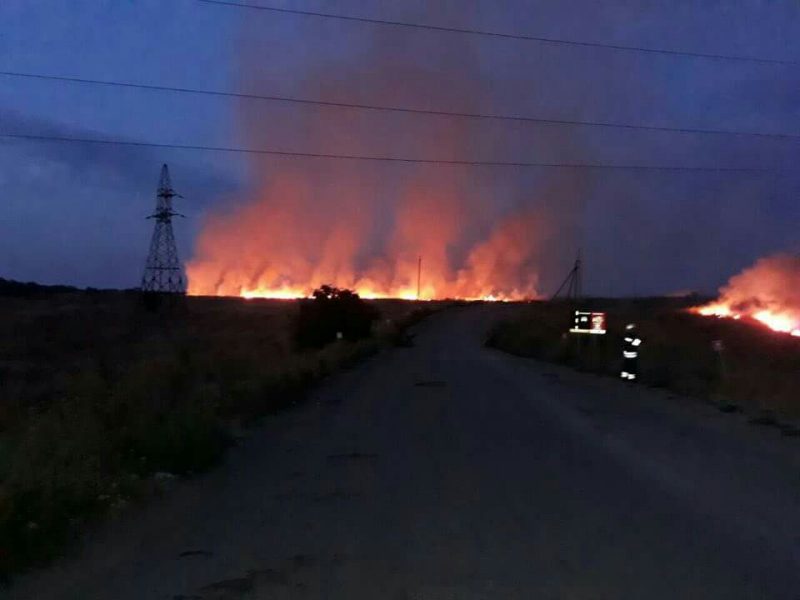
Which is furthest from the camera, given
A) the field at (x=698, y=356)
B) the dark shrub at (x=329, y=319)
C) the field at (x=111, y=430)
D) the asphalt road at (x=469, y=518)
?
the dark shrub at (x=329, y=319)

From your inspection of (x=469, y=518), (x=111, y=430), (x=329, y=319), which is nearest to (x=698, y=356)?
(x=329, y=319)

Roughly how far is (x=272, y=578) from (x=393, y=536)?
188 cm

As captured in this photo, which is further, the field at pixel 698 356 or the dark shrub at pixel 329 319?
the dark shrub at pixel 329 319

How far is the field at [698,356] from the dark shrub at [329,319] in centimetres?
870

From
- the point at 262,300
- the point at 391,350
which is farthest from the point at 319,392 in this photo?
the point at 262,300

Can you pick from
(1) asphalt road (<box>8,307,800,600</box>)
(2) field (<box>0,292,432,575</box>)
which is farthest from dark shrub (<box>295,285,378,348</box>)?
(1) asphalt road (<box>8,307,800,600</box>)

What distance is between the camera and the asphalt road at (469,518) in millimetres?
8672

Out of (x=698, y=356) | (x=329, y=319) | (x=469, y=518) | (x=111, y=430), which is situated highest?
(x=329, y=319)

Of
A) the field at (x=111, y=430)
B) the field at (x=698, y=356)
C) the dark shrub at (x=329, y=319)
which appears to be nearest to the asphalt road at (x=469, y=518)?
the field at (x=111, y=430)

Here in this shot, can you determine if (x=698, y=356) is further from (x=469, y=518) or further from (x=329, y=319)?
(x=469, y=518)

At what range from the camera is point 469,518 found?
1129cm

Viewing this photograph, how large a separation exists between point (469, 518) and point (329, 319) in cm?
4293

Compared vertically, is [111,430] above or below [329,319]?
below

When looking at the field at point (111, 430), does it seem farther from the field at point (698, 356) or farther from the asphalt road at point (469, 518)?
the field at point (698, 356)
